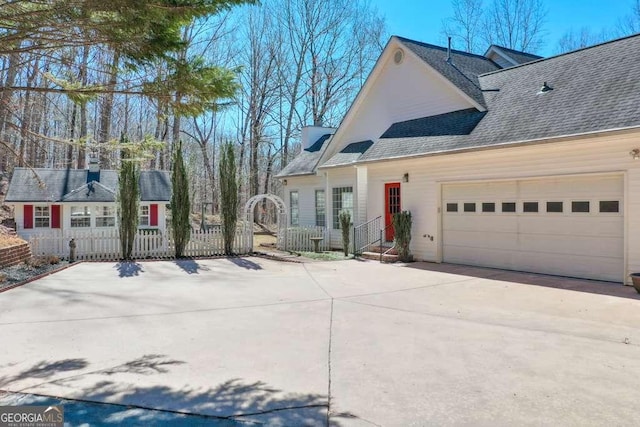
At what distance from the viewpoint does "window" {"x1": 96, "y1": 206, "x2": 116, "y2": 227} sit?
20688 mm

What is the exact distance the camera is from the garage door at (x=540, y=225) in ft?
30.4

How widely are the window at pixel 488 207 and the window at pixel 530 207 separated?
0.80 metres

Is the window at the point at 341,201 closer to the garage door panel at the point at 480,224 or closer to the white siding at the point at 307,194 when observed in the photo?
the white siding at the point at 307,194

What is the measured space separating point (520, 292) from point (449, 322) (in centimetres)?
295

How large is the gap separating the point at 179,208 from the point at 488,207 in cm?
941

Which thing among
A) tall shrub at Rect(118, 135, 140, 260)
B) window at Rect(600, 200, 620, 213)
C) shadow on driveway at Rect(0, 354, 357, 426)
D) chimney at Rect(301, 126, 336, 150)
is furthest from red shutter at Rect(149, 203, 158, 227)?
window at Rect(600, 200, 620, 213)

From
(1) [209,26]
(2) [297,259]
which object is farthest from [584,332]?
(1) [209,26]

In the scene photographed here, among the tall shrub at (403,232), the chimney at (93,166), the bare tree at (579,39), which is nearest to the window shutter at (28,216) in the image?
the chimney at (93,166)

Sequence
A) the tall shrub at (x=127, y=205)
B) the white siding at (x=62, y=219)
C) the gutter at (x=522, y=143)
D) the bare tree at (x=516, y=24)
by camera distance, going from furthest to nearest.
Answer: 1. the bare tree at (x=516, y=24)
2. the white siding at (x=62, y=219)
3. the tall shrub at (x=127, y=205)
4. the gutter at (x=522, y=143)

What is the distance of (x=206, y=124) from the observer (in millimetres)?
34344

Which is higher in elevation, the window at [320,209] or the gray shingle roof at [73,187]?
the gray shingle roof at [73,187]

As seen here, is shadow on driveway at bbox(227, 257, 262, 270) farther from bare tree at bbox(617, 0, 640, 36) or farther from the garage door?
bare tree at bbox(617, 0, 640, 36)

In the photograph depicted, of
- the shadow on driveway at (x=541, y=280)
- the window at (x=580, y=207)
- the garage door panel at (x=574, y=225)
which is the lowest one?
the shadow on driveway at (x=541, y=280)

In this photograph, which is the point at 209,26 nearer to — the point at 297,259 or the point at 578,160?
the point at 297,259
